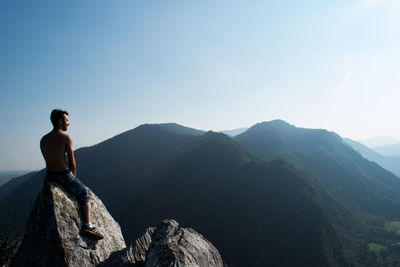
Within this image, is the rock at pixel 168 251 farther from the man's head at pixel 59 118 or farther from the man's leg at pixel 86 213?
the man's head at pixel 59 118

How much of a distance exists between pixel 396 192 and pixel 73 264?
238846 millimetres

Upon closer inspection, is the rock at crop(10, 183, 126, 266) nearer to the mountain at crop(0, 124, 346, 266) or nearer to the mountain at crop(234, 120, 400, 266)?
the mountain at crop(0, 124, 346, 266)

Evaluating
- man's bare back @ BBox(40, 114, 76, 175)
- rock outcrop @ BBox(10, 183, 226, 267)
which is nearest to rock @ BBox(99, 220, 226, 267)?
rock outcrop @ BBox(10, 183, 226, 267)

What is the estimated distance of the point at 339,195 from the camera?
513ft

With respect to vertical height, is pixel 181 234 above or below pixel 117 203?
above

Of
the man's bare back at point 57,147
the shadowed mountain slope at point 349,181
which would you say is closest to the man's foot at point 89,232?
the man's bare back at point 57,147

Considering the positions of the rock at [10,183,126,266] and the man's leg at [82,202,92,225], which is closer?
the rock at [10,183,126,266]

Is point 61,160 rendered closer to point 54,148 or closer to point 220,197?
point 54,148

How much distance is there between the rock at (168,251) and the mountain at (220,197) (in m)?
86.1

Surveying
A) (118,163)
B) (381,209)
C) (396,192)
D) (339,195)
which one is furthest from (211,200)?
(396,192)

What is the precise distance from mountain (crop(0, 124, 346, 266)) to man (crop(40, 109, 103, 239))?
88.0m

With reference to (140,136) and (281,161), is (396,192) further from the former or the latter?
(140,136)

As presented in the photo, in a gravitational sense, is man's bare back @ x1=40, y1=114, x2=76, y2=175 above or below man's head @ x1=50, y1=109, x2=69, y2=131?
below

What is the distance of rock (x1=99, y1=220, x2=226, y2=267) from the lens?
5.38 metres
